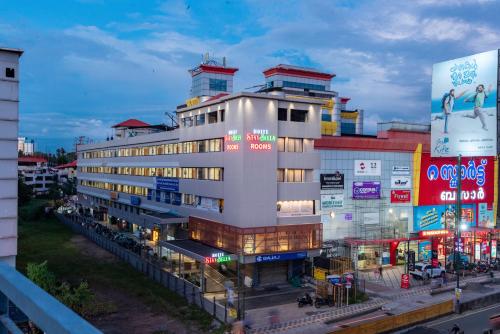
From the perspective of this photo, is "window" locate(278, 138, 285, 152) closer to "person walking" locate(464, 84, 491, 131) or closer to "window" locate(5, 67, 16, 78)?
"person walking" locate(464, 84, 491, 131)

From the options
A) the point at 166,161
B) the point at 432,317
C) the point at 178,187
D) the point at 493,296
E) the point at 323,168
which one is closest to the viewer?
the point at 432,317

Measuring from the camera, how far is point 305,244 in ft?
155

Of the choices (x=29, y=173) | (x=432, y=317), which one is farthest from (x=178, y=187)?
(x=29, y=173)

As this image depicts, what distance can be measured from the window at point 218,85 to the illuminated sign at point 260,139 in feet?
135

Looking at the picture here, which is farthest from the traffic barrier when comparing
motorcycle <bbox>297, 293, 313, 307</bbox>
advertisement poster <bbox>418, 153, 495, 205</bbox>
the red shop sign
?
advertisement poster <bbox>418, 153, 495, 205</bbox>

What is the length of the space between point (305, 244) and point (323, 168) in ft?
34.6

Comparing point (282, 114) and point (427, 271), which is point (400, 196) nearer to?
point (427, 271)

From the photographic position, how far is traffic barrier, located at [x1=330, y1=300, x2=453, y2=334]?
102 feet

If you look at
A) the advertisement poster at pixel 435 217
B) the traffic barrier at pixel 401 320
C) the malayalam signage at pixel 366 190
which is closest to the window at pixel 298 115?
the malayalam signage at pixel 366 190

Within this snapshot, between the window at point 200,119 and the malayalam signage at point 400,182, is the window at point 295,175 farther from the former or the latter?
the malayalam signage at point 400,182

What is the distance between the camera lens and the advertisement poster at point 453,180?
6172 centimetres

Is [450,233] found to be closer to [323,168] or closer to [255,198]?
[323,168]

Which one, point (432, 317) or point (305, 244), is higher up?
point (305, 244)

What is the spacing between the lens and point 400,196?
195 ft
